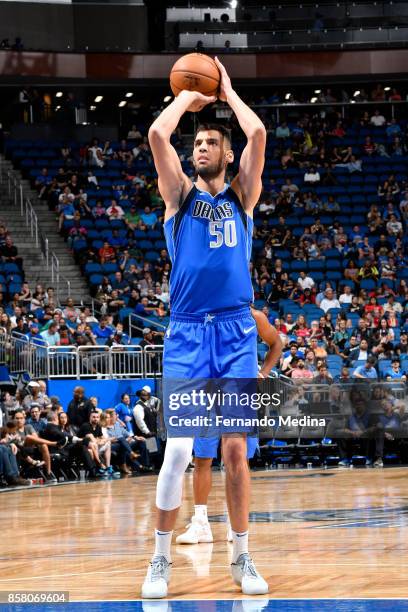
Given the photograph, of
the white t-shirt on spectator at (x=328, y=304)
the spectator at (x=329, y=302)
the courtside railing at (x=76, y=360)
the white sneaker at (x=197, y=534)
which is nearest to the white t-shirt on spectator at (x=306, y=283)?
the spectator at (x=329, y=302)

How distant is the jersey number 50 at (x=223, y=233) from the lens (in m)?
5.79

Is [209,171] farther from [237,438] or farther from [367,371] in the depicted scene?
[367,371]

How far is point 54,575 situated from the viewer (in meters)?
6.40

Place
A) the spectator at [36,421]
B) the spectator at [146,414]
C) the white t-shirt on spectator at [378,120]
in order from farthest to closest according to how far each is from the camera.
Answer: the white t-shirt on spectator at [378,120] < the spectator at [146,414] < the spectator at [36,421]

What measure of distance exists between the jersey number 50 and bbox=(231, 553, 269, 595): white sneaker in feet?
5.11

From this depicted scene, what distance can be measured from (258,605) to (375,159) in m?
27.2

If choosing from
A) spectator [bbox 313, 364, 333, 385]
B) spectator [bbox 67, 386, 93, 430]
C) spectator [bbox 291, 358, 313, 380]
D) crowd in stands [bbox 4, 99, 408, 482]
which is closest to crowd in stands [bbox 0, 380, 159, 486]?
spectator [bbox 67, 386, 93, 430]

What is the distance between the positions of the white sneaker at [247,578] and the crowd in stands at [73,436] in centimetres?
1043

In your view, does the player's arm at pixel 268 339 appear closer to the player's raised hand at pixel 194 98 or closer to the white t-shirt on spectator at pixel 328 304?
the player's raised hand at pixel 194 98

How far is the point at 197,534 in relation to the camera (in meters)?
8.37

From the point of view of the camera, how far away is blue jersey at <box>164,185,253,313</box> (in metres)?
5.77

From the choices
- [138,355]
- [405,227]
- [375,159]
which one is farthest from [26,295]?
[375,159]

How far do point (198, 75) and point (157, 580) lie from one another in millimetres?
2525

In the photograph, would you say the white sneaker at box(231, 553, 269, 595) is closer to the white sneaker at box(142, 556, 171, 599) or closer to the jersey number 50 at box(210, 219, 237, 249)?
the white sneaker at box(142, 556, 171, 599)
